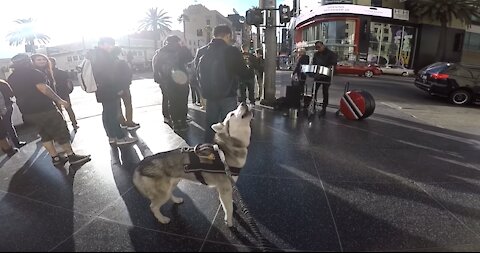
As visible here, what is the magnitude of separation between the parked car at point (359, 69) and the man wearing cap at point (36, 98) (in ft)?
76.2

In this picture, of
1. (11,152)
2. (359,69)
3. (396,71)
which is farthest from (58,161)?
(396,71)

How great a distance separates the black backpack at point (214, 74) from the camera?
4055 millimetres

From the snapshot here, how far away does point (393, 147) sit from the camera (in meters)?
5.48

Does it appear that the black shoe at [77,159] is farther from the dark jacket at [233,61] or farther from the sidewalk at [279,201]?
the dark jacket at [233,61]

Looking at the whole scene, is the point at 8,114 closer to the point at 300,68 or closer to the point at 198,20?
the point at 300,68

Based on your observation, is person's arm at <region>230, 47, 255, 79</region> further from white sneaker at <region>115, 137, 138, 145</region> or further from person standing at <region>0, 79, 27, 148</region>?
person standing at <region>0, 79, 27, 148</region>

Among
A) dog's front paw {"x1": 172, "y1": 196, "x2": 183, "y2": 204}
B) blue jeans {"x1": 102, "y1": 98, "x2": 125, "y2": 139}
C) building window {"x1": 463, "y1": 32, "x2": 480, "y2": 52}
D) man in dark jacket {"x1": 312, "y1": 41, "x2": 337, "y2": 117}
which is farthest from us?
building window {"x1": 463, "y1": 32, "x2": 480, "y2": 52}

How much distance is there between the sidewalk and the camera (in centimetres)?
274

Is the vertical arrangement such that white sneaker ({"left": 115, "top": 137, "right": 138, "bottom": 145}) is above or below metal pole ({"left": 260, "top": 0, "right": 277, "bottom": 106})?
below

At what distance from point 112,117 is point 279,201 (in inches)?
132

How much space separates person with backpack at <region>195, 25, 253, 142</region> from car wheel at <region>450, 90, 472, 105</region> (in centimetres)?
1058

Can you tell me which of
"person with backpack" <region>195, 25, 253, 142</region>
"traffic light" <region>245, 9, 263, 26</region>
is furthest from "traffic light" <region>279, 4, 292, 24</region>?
"person with backpack" <region>195, 25, 253, 142</region>

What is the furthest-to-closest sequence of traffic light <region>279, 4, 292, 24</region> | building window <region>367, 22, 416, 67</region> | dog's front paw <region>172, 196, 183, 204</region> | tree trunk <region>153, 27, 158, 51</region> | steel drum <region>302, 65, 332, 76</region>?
tree trunk <region>153, 27, 158, 51</region> → building window <region>367, 22, 416, 67</region> → traffic light <region>279, 4, 292, 24</region> → steel drum <region>302, 65, 332, 76</region> → dog's front paw <region>172, 196, 183, 204</region>

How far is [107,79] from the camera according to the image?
4.73 meters
